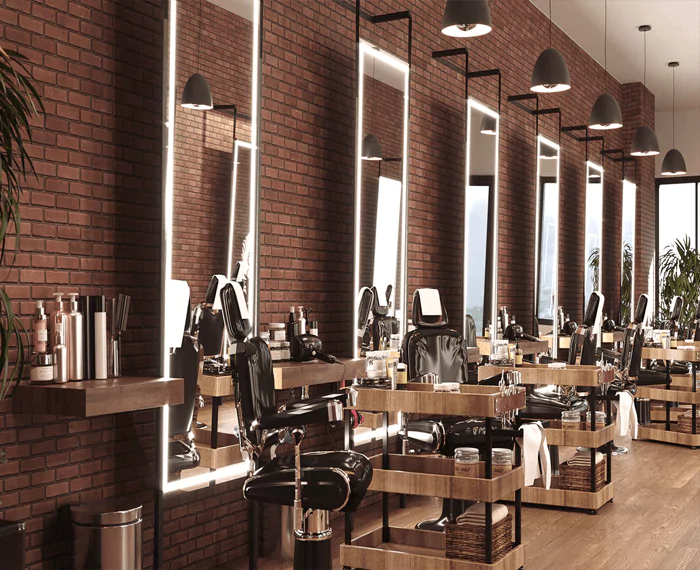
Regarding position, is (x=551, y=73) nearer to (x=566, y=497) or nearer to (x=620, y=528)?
(x=566, y=497)

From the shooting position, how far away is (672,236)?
1233 cm

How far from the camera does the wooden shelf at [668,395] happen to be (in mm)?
7039

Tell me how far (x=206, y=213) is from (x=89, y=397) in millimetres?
1142

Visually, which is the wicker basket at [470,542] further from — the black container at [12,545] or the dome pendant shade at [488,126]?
the dome pendant shade at [488,126]

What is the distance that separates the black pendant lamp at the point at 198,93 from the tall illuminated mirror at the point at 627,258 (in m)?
7.74

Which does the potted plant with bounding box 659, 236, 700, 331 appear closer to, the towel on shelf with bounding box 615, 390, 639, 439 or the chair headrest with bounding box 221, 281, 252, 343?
the towel on shelf with bounding box 615, 390, 639, 439

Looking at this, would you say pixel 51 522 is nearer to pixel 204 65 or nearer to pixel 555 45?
pixel 204 65

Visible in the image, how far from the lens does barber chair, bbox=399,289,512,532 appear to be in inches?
160

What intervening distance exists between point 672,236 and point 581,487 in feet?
27.5

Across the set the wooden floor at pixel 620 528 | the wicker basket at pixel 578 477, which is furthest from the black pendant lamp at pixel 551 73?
the wooden floor at pixel 620 528

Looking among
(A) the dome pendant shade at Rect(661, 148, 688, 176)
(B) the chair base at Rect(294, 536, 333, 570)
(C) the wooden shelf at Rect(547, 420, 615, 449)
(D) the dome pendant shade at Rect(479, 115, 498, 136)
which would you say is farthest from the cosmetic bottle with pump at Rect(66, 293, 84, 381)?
(A) the dome pendant shade at Rect(661, 148, 688, 176)

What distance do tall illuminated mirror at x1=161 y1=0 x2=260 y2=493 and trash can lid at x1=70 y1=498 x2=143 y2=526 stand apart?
352 millimetres

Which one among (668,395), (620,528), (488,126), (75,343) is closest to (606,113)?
(488,126)

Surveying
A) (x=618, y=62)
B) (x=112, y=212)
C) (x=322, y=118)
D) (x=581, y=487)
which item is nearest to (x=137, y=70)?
(x=112, y=212)
